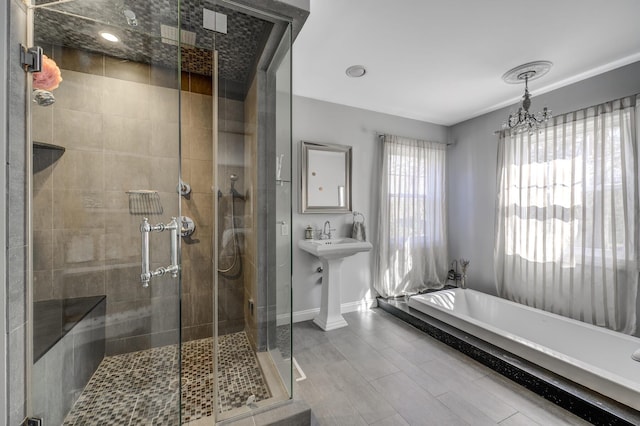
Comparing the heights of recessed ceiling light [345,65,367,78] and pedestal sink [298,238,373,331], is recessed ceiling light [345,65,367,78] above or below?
above

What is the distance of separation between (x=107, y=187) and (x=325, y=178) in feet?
7.18

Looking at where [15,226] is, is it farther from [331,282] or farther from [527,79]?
[527,79]

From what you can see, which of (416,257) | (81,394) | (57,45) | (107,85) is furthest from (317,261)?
(57,45)

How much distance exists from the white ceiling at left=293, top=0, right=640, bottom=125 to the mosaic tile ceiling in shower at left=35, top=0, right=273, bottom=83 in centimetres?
44

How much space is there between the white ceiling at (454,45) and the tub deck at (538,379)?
246 centimetres

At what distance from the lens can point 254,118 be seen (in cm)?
191

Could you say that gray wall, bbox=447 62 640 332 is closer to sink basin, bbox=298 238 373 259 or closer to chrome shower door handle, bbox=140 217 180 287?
sink basin, bbox=298 238 373 259

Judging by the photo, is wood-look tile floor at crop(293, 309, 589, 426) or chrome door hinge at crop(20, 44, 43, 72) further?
wood-look tile floor at crop(293, 309, 589, 426)

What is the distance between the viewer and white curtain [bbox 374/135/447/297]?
3453 millimetres

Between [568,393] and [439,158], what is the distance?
2967mm

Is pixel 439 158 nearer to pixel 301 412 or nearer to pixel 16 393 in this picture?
pixel 301 412

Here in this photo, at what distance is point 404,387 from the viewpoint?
1905mm

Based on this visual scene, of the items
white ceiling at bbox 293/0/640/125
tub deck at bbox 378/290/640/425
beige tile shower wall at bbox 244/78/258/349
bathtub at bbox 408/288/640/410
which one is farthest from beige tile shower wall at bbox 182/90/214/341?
bathtub at bbox 408/288/640/410

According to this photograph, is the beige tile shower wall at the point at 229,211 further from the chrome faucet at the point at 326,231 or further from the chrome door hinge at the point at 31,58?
the chrome faucet at the point at 326,231
